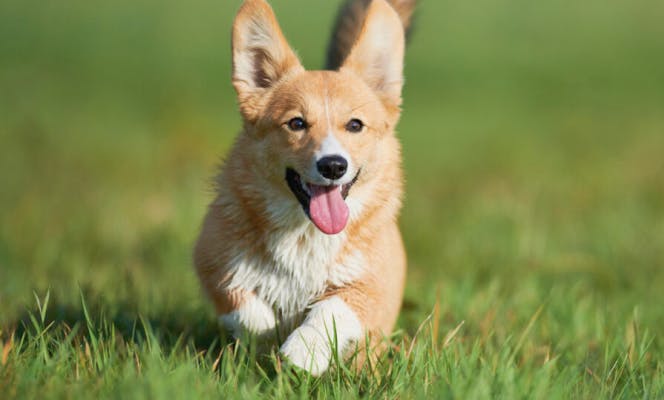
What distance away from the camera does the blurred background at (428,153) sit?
6.19 m

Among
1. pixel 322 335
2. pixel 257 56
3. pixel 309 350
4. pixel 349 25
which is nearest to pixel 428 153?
pixel 349 25

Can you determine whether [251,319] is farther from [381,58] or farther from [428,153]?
[428,153]

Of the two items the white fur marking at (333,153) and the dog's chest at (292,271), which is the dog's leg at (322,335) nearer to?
the dog's chest at (292,271)

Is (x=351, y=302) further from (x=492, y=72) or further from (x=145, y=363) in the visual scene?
(x=492, y=72)

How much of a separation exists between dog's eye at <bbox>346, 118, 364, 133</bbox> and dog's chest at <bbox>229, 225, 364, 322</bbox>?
1.86 feet

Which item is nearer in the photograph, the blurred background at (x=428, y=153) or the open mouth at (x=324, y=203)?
the open mouth at (x=324, y=203)

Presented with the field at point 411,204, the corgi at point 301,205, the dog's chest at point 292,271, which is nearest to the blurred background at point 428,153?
the field at point 411,204

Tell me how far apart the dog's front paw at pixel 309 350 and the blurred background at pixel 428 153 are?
1.06 meters

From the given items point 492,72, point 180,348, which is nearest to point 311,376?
point 180,348

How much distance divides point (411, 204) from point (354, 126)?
4.07 meters

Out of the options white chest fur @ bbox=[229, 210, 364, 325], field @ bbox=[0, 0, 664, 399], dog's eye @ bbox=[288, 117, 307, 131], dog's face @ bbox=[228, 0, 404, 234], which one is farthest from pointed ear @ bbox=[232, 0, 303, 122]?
field @ bbox=[0, 0, 664, 399]

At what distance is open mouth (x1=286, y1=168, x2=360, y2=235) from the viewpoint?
14.1ft

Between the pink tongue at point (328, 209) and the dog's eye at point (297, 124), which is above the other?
the dog's eye at point (297, 124)

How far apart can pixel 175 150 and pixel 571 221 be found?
4.52 meters
